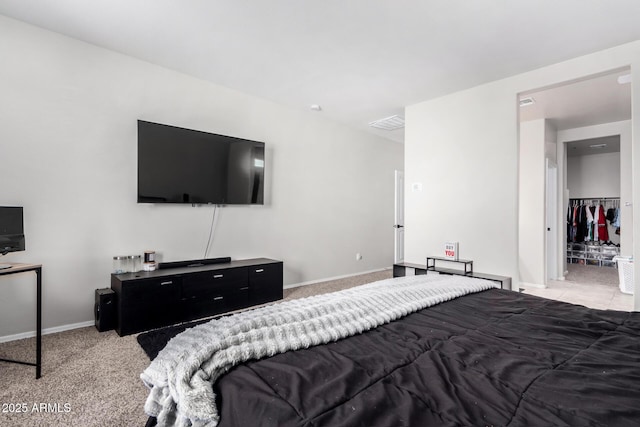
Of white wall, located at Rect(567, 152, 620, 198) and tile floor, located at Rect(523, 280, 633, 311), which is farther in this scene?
white wall, located at Rect(567, 152, 620, 198)

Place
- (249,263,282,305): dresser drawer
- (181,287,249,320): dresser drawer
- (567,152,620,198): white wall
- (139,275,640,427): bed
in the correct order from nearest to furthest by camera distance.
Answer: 1. (139,275,640,427): bed
2. (181,287,249,320): dresser drawer
3. (249,263,282,305): dresser drawer
4. (567,152,620,198): white wall

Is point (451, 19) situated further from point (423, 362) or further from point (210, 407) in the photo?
point (210, 407)

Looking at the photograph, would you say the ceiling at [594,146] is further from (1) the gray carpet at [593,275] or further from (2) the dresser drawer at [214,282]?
(2) the dresser drawer at [214,282]

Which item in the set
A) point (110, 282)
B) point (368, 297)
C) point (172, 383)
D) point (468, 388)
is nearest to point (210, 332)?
point (172, 383)

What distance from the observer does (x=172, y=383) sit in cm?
95

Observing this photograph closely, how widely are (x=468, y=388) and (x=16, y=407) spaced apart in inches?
92.0

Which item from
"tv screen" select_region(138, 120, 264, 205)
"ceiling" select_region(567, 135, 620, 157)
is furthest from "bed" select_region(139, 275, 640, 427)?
"ceiling" select_region(567, 135, 620, 157)

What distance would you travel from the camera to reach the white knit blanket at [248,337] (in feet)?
3.03

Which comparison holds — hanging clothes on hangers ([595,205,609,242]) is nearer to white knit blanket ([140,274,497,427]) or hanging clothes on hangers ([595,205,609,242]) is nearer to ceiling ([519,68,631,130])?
ceiling ([519,68,631,130])

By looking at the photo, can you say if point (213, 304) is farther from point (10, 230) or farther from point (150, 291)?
point (10, 230)

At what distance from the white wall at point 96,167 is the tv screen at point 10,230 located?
55 cm

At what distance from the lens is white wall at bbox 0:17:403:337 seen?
2682 millimetres

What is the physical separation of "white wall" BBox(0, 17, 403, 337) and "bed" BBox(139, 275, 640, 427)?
2.60 m

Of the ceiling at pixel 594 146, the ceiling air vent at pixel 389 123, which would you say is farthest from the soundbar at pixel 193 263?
the ceiling at pixel 594 146
